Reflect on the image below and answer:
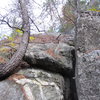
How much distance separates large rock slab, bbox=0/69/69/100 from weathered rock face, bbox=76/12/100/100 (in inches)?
35.1

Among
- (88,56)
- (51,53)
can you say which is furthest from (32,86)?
(88,56)

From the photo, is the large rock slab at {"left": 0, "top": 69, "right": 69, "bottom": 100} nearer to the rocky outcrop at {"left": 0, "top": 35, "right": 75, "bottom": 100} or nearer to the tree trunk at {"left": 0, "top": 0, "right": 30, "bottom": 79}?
the rocky outcrop at {"left": 0, "top": 35, "right": 75, "bottom": 100}

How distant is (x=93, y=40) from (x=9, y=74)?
2.92 m

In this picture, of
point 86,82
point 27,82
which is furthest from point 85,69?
point 27,82

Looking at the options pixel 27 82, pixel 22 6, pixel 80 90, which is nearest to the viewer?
pixel 80 90

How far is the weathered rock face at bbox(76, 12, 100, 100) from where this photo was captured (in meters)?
3.15

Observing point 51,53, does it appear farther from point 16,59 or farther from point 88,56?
point 88,56

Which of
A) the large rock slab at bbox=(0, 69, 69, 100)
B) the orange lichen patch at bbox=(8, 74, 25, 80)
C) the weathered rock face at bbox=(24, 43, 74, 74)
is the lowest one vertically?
the large rock slab at bbox=(0, 69, 69, 100)

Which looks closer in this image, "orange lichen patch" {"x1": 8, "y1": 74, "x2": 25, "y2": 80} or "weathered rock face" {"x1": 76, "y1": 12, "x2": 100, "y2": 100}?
"weathered rock face" {"x1": 76, "y1": 12, "x2": 100, "y2": 100}

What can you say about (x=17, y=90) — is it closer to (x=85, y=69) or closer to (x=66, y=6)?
(x=85, y=69)

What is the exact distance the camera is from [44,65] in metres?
4.33

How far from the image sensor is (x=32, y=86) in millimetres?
3676

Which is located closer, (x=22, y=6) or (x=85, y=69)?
(x=85, y=69)

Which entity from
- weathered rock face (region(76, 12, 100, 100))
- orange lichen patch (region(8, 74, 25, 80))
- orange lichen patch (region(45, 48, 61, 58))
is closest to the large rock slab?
orange lichen patch (region(8, 74, 25, 80))
